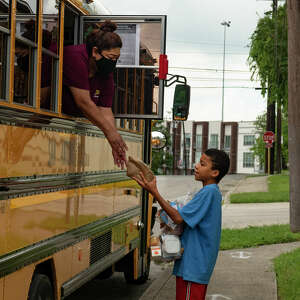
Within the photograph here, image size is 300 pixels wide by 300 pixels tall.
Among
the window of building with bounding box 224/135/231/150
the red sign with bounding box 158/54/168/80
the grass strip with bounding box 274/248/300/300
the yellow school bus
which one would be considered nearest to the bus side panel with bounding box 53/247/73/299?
the yellow school bus

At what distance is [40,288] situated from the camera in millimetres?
4367

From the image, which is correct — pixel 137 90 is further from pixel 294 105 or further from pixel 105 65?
pixel 294 105

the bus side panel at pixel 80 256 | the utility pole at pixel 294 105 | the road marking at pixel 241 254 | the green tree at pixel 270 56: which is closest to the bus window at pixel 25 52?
the bus side panel at pixel 80 256

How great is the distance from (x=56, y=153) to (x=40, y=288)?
0.90m

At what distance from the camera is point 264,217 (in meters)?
15.8

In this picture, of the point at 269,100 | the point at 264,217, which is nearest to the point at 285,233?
the point at 264,217

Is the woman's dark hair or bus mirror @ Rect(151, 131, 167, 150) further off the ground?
the woman's dark hair

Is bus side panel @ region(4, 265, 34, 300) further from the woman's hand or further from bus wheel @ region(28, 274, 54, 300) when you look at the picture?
the woman's hand

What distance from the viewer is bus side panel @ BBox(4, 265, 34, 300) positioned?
380 cm

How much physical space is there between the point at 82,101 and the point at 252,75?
24026 mm

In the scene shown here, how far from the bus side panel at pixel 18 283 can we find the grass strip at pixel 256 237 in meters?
6.74

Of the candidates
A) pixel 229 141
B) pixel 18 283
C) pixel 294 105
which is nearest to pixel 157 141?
pixel 294 105

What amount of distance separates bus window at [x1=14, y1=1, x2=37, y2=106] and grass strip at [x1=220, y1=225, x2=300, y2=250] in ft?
22.7

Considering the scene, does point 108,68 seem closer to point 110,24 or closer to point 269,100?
point 110,24
